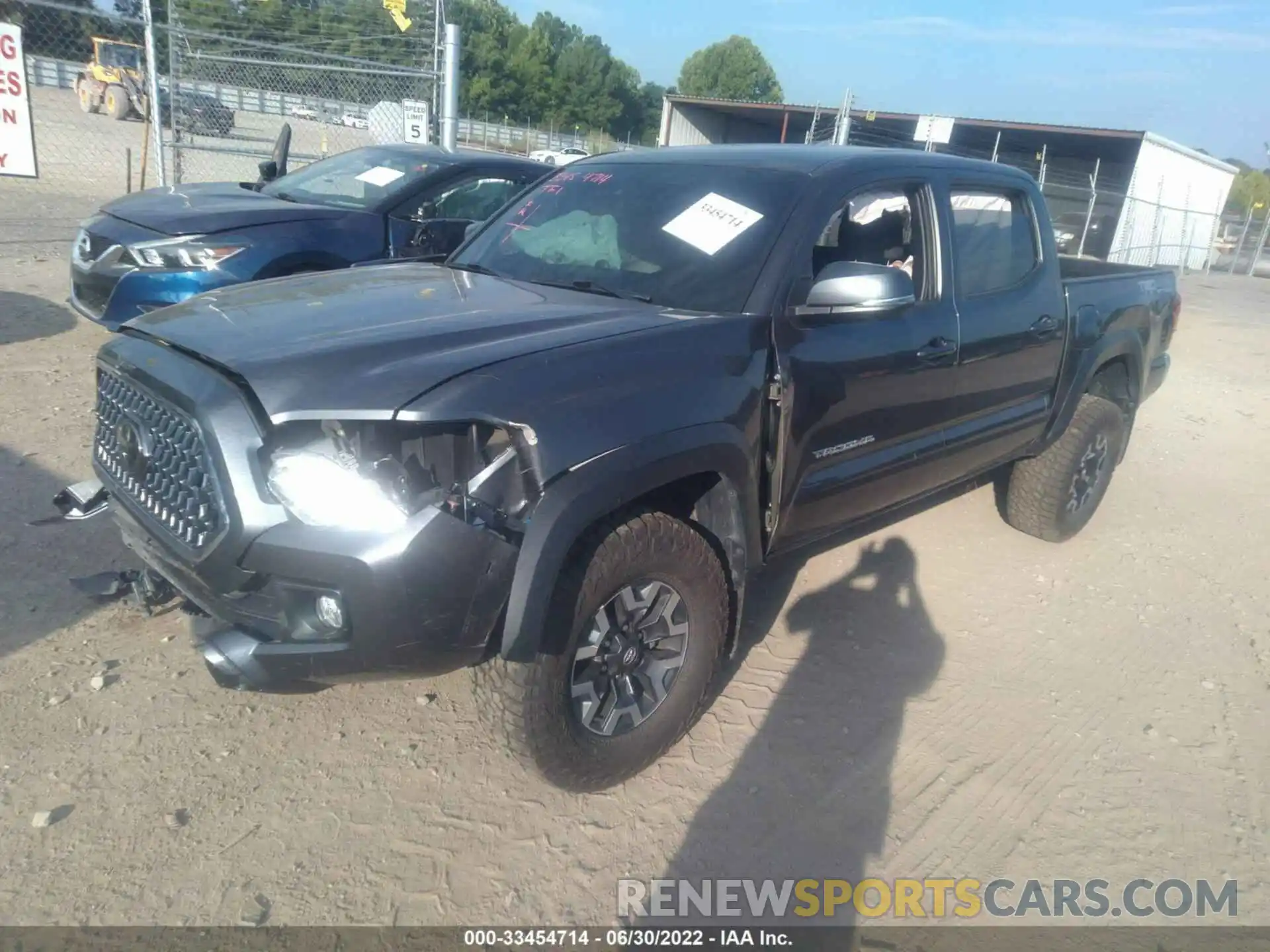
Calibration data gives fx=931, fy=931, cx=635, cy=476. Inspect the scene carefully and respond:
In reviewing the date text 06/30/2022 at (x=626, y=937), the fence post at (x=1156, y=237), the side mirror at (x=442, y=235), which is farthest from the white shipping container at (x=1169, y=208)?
the date text 06/30/2022 at (x=626, y=937)

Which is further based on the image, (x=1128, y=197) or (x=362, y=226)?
(x=1128, y=197)

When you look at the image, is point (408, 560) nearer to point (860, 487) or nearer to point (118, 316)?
point (860, 487)

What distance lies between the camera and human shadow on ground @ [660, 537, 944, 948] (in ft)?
8.93

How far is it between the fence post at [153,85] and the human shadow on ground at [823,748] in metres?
7.69

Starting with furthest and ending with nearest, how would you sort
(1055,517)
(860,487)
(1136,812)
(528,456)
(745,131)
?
(745,131)
(1055,517)
(860,487)
(1136,812)
(528,456)

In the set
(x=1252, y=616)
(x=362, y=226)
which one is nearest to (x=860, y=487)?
(x=1252, y=616)

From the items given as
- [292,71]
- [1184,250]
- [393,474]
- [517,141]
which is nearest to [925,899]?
[393,474]

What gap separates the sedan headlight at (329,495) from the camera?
2281 mm

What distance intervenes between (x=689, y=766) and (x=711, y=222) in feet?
6.24

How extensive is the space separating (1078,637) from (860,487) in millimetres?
1513

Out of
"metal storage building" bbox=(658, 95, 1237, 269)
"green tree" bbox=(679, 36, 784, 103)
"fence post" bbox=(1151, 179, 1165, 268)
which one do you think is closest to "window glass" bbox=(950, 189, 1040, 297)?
"metal storage building" bbox=(658, 95, 1237, 269)

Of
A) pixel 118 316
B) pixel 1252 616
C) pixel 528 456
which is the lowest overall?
pixel 1252 616

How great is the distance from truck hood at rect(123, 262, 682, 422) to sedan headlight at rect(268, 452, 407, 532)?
0.41ft

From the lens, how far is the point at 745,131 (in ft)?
139
